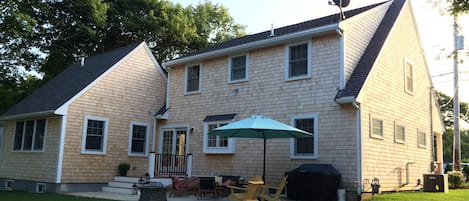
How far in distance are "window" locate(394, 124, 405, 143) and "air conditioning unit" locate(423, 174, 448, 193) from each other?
5.65 ft

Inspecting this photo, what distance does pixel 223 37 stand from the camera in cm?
3506

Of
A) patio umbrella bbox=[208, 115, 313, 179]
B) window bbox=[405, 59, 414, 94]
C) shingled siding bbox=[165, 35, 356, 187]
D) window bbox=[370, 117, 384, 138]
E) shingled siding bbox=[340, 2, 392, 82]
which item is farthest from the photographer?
window bbox=[405, 59, 414, 94]

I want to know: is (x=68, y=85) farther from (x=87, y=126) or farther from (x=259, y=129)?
(x=259, y=129)

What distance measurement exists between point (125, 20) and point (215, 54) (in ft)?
47.3

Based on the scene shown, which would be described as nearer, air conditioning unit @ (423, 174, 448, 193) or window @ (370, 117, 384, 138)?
window @ (370, 117, 384, 138)

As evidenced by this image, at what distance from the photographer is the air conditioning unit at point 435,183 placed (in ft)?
51.0

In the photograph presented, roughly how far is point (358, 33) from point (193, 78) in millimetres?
6971

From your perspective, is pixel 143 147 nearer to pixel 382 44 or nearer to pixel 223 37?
pixel 382 44

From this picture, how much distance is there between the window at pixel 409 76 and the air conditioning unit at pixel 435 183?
325cm

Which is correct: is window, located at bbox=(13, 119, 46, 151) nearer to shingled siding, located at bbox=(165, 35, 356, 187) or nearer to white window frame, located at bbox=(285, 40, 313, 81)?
shingled siding, located at bbox=(165, 35, 356, 187)

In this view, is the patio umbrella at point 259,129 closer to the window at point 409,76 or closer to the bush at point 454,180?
the window at point 409,76

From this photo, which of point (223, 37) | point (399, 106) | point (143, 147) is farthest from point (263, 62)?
point (223, 37)

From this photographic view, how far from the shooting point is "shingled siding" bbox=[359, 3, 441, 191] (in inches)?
531

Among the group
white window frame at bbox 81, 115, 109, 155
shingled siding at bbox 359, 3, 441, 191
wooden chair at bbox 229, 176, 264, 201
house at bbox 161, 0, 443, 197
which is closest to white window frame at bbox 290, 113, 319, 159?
house at bbox 161, 0, 443, 197
